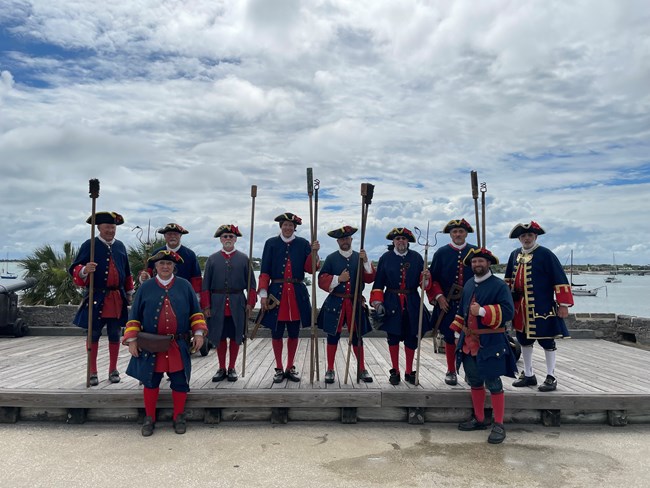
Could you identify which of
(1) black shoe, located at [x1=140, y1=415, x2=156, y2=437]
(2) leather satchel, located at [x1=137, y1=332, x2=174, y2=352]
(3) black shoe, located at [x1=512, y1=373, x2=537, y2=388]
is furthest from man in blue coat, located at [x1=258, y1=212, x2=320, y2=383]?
(3) black shoe, located at [x1=512, y1=373, x2=537, y2=388]

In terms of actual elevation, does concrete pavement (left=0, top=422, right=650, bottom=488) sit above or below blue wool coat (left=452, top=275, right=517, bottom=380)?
below

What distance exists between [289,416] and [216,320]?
49.2 inches

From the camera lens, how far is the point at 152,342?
4676 millimetres

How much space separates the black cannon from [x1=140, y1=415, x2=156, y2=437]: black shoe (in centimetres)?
555

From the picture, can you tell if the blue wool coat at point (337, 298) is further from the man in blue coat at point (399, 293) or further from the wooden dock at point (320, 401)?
the wooden dock at point (320, 401)

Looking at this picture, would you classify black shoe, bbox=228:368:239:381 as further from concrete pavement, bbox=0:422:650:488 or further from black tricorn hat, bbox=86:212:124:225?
black tricorn hat, bbox=86:212:124:225

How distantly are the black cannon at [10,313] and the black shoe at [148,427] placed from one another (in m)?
5.55

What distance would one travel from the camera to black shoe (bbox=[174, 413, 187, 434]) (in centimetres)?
482

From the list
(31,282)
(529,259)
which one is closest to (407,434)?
(529,259)

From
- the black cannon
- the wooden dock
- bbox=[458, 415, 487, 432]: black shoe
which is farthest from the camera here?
the black cannon

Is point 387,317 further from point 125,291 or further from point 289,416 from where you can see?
point 125,291

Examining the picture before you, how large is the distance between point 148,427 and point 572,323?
7792 millimetres

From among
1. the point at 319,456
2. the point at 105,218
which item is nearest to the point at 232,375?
the point at 319,456

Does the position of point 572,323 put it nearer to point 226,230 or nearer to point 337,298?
point 337,298
